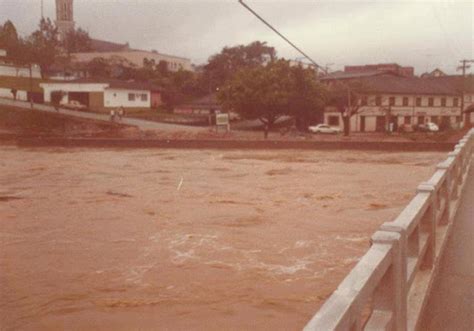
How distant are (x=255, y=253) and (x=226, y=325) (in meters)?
4.20

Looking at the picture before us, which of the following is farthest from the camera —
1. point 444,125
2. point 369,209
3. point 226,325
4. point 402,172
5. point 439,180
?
point 444,125

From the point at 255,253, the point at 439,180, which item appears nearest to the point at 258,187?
the point at 255,253

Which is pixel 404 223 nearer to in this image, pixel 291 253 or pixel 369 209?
pixel 291 253

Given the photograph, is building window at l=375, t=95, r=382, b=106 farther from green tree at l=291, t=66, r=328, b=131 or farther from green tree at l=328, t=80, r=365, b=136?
green tree at l=291, t=66, r=328, b=131

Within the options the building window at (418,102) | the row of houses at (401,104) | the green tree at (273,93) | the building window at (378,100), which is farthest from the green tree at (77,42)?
the building window at (418,102)

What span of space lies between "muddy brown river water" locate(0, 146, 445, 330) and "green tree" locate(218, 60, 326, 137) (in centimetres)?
2424

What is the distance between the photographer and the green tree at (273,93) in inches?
2173

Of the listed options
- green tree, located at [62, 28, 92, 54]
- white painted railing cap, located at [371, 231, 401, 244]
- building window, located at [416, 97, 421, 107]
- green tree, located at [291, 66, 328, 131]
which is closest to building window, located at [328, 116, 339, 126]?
building window, located at [416, 97, 421, 107]

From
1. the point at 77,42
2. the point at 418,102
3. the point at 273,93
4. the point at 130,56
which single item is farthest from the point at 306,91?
the point at 77,42

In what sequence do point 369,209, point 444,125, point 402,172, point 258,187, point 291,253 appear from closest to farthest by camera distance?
point 291,253 → point 369,209 → point 258,187 → point 402,172 → point 444,125

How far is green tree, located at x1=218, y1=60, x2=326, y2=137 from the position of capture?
5519 cm

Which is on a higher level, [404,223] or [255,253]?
[404,223]

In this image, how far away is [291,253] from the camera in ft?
43.3

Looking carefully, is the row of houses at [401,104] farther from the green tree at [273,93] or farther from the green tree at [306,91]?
the green tree at [273,93]
